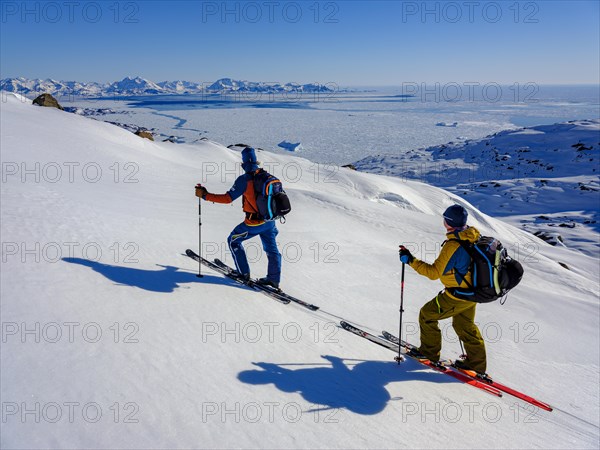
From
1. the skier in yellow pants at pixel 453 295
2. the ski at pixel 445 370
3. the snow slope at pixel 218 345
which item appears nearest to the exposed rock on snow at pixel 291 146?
the snow slope at pixel 218 345

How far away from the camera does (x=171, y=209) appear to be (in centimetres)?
895

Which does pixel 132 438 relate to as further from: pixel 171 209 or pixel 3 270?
pixel 171 209

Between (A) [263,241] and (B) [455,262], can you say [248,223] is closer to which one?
(A) [263,241]

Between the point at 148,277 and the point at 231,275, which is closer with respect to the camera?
the point at 148,277

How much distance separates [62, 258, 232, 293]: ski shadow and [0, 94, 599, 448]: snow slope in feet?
0.12

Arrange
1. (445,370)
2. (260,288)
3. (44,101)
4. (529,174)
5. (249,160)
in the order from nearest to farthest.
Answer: (445,370) → (249,160) → (260,288) → (44,101) → (529,174)

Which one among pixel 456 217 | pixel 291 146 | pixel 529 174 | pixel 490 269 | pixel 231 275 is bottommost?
pixel 231 275

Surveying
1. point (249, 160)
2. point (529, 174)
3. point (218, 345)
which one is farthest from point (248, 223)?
point (529, 174)

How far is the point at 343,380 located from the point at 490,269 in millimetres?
1759

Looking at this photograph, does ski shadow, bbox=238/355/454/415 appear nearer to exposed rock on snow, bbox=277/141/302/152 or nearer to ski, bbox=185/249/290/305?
ski, bbox=185/249/290/305

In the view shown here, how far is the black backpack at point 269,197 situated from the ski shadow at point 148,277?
4.05 ft

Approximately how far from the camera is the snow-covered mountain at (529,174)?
104ft

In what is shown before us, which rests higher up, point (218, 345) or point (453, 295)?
point (453, 295)

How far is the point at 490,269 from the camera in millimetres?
3820
